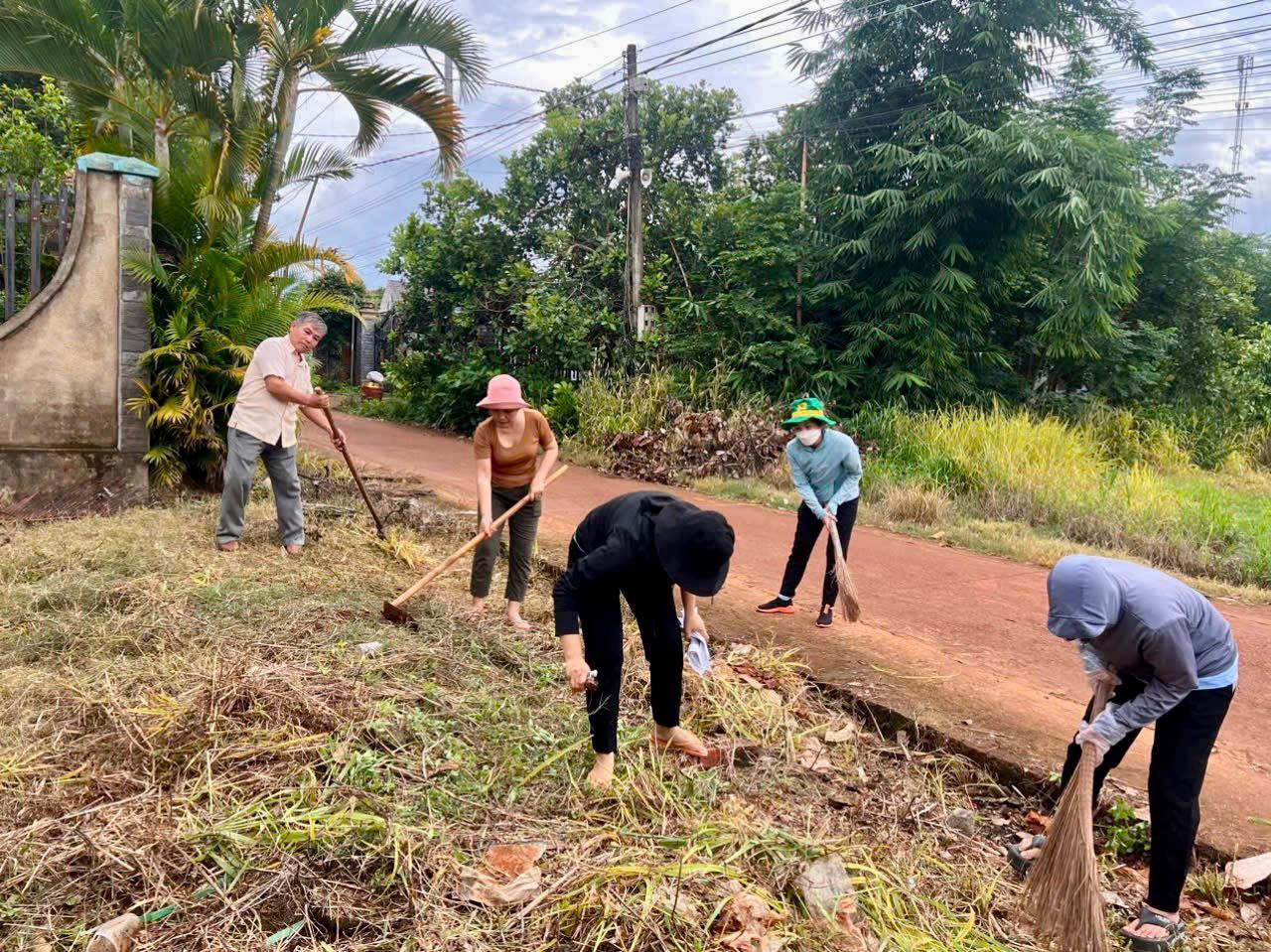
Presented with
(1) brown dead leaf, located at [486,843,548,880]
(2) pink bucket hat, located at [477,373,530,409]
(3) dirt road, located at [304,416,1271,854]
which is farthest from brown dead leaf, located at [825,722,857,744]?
(2) pink bucket hat, located at [477,373,530,409]

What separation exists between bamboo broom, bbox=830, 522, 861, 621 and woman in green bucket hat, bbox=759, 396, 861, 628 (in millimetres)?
50

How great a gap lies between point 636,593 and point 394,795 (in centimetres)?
104

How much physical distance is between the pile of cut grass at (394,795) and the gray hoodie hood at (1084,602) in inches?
36.7

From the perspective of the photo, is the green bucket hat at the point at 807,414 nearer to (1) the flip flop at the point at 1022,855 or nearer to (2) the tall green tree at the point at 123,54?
(1) the flip flop at the point at 1022,855

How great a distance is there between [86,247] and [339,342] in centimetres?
1984

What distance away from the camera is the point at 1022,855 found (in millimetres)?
3184

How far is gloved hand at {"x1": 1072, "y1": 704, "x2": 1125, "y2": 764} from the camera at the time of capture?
278 cm

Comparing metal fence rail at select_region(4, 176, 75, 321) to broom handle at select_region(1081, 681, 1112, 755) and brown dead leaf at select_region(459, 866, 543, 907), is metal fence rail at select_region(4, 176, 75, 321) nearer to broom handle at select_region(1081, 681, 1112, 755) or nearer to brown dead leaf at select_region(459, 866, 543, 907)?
brown dead leaf at select_region(459, 866, 543, 907)

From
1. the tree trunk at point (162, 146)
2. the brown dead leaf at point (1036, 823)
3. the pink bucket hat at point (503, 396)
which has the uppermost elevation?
the tree trunk at point (162, 146)

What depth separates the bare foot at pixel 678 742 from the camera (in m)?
3.48

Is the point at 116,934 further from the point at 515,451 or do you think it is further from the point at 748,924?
the point at 515,451

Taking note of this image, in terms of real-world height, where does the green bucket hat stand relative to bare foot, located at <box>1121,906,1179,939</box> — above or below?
above

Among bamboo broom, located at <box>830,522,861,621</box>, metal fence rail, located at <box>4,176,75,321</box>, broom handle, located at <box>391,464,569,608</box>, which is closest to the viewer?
broom handle, located at <box>391,464,569,608</box>

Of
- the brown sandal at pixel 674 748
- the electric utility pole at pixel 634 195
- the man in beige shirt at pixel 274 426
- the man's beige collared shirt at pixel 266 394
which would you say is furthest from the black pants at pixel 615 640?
the electric utility pole at pixel 634 195
